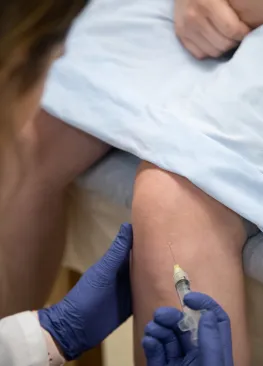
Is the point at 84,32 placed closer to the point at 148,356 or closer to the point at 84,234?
the point at 84,234

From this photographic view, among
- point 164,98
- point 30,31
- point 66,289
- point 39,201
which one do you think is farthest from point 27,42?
point 66,289

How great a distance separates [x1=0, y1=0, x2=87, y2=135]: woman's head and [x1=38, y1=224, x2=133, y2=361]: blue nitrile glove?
23cm

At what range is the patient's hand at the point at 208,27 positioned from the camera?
33.3 inches

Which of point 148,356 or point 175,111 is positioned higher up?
point 175,111

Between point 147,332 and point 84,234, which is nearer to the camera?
point 147,332

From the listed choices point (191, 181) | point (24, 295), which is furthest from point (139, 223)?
point (24, 295)

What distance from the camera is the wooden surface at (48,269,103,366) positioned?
4.25ft

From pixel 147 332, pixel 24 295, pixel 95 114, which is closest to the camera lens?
pixel 147 332

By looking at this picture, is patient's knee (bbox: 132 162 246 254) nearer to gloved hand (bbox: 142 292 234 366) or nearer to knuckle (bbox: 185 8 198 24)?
gloved hand (bbox: 142 292 234 366)

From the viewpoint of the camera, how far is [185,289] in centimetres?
73

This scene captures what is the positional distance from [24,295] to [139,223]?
0.30 metres

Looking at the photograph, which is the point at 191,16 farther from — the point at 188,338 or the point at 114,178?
the point at 188,338

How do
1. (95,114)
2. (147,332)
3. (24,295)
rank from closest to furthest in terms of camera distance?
(147,332), (95,114), (24,295)

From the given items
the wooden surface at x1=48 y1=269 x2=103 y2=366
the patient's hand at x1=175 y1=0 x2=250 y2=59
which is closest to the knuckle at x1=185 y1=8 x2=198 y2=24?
the patient's hand at x1=175 y1=0 x2=250 y2=59
